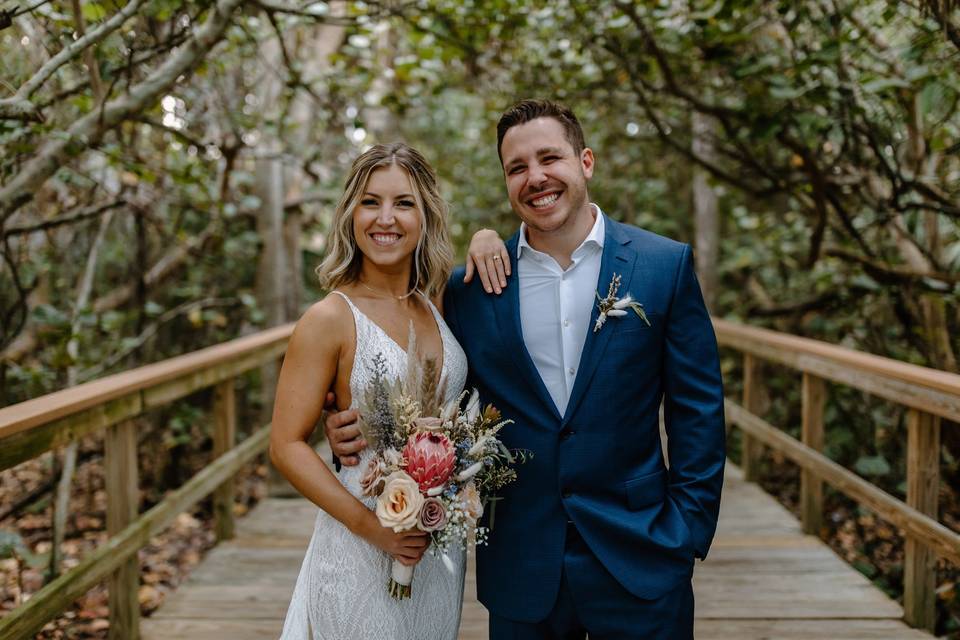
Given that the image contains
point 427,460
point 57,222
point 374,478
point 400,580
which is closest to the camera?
point 427,460

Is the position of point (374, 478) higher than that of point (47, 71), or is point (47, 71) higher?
point (47, 71)

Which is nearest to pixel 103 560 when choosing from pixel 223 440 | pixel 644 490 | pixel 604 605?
pixel 223 440

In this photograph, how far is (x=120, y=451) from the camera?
2.96 metres

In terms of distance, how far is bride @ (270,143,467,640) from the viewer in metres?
1.87

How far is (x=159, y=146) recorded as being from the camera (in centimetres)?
574

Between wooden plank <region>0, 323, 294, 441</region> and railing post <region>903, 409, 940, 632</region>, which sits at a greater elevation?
wooden plank <region>0, 323, 294, 441</region>

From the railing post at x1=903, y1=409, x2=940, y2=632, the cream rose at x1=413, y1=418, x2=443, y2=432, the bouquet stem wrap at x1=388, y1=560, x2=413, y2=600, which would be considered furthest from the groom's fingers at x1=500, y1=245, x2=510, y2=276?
the railing post at x1=903, y1=409, x2=940, y2=632

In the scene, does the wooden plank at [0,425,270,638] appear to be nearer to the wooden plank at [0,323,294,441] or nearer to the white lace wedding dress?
the wooden plank at [0,323,294,441]

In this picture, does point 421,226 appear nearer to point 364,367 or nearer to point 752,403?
point 364,367

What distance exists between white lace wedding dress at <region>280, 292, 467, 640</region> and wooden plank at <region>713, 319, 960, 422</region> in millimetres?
1854

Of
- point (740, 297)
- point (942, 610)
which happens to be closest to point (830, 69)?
point (942, 610)

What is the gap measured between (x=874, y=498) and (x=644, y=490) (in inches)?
73.7

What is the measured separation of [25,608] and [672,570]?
71.5 inches

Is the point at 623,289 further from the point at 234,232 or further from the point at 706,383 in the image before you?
the point at 234,232
